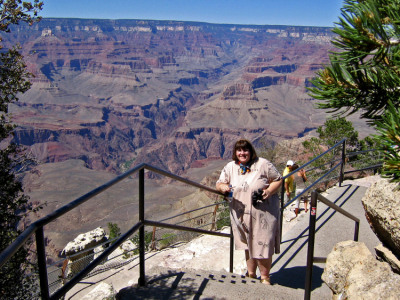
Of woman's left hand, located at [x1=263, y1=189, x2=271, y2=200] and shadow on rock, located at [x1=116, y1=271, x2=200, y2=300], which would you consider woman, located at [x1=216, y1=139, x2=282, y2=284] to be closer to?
woman's left hand, located at [x1=263, y1=189, x2=271, y2=200]

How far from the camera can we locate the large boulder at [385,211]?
9.15 feet

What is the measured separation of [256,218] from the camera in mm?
Answer: 3893

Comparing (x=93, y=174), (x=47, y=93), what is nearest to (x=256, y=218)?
(x=93, y=174)

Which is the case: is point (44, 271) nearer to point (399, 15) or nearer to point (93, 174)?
point (399, 15)

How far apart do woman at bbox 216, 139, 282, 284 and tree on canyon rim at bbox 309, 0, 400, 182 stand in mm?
1261

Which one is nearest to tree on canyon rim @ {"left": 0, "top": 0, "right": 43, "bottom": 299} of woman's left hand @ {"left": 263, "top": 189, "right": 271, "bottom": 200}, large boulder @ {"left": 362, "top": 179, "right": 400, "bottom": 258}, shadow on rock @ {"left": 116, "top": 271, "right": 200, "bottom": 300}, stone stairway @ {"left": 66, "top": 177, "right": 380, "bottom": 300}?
stone stairway @ {"left": 66, "top": 177, "right": 380, "bottom": 300}

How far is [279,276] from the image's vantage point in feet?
15.3

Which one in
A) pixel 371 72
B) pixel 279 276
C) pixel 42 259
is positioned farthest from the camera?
pixel 279 276

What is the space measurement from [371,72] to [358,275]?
1.46m

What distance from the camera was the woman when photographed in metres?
3.82

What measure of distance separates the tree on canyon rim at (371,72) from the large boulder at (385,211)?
56 centimetres

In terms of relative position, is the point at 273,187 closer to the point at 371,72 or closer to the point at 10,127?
the point at 371,72

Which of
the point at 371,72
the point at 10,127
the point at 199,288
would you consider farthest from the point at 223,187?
the point at 10,127

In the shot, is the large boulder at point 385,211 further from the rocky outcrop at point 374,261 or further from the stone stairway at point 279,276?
the stone stairway at point 279,276
